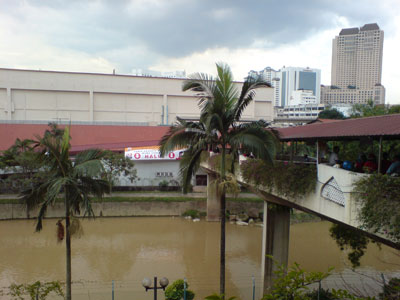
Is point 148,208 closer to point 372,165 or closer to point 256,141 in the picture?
point 256,141

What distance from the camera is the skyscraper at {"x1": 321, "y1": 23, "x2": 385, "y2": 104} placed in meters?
142

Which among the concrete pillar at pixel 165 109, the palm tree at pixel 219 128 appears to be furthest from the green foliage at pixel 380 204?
the concrete pillar at pixel 165 109

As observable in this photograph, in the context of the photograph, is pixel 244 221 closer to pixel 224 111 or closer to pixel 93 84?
pixel 224 111

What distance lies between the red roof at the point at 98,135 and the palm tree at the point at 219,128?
884 inches

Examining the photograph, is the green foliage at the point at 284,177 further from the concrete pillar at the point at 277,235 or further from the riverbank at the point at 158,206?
the riverbank at the point at 158,206

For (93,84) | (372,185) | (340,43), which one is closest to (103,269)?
(372,185)

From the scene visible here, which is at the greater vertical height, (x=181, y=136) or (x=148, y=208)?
(x=181, y=136)

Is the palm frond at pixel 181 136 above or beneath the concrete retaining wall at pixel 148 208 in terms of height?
above

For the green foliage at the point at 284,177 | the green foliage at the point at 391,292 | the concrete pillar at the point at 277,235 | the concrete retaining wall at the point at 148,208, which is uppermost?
the green foliage at the point at 284,177

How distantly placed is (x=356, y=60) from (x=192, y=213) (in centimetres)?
14948

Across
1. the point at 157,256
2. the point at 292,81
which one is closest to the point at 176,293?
the point at 157,256

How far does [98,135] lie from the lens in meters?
32.1

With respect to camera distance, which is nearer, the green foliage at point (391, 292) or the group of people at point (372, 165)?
the green foliage at point (391, 292)

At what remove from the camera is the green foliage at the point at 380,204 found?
525 centimetres
